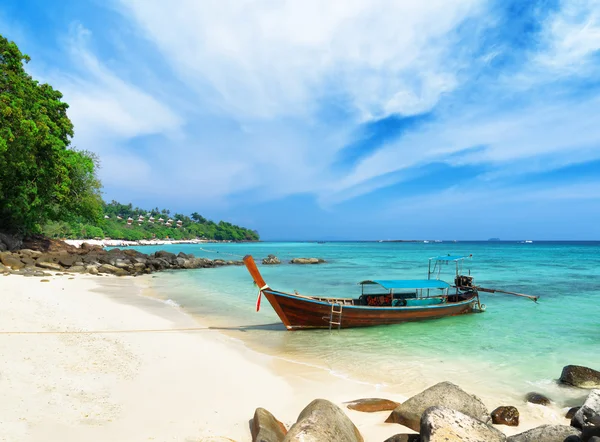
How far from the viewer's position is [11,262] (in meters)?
20.0

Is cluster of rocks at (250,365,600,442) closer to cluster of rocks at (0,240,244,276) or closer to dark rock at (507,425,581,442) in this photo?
dark rock at (507,425,581,442)

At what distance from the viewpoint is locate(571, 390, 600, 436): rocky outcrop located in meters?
4.45

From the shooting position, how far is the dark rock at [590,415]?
4.46 m

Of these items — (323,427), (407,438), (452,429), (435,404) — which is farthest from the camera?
(435,404)

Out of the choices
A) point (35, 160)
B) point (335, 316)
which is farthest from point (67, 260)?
point (335, 316)

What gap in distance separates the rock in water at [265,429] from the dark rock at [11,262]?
69.6 ft

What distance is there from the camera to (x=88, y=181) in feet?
96.8

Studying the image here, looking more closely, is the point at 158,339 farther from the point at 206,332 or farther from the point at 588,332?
the point at 588,332

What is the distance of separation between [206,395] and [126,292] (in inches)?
560

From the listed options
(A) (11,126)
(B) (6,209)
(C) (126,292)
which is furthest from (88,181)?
(C) (126,292)

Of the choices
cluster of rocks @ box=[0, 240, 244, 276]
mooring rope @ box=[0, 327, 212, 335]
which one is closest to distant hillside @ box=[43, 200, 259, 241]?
cluster of rocks @ box=[0, 240, 244, 276]

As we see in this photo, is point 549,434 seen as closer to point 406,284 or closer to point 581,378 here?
point 581,378

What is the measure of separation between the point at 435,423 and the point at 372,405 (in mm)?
2468

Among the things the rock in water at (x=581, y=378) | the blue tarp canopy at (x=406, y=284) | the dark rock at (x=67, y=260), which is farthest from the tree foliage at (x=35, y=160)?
the rock in water at (x=581, y=378)
